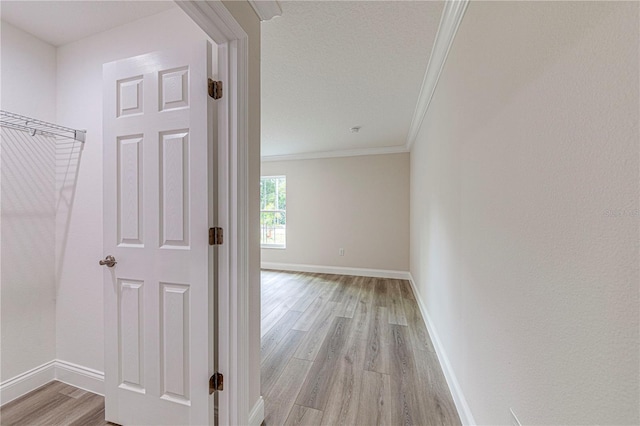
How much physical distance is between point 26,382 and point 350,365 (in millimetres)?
2208

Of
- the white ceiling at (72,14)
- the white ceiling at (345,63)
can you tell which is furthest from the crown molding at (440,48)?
the white ceiling at (72,14)

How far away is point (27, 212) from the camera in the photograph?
1541 millimetres

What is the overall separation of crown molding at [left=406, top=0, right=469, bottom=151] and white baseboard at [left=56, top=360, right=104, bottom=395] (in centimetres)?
320

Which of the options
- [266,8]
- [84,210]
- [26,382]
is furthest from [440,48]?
[26,382]

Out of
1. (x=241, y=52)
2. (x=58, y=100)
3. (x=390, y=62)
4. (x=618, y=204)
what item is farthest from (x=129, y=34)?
(x=618, y=204)

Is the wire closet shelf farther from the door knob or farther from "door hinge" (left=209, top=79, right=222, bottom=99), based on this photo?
"door hinge" (left=209, top=79, right=222, bottom=99)

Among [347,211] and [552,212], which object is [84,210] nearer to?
[552,212]

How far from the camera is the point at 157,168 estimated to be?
122 cm

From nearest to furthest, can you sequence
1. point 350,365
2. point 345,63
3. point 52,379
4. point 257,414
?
point 257,414 → point 52,379 → point 350,365 → point 345,63

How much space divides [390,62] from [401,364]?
2.47 metres

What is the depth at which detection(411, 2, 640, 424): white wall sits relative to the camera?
492 millimetres

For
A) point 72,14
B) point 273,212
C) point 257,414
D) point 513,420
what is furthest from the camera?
point 273,212

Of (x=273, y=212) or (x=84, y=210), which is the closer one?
(x=84, y=210)

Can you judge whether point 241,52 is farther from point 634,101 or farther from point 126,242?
point 634,101
